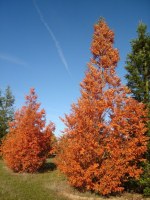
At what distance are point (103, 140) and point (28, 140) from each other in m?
11.8

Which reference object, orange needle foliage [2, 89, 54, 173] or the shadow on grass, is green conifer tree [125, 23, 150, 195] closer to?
orange needle foliage [2, 89, 54, 173]

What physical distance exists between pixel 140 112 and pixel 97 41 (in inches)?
294

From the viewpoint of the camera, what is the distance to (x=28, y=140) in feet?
86.2

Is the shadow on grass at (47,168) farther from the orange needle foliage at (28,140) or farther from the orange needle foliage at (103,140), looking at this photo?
the orange needle foliage at (103,140)

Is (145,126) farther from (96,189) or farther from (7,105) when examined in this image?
(7,105)

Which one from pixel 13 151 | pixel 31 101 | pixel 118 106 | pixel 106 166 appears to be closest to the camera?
pixel 106 166

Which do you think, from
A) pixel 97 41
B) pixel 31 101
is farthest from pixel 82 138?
pixel 31 101

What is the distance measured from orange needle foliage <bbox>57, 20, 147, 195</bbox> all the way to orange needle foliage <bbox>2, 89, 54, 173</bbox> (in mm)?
8474

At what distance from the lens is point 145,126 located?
1786 centimetres

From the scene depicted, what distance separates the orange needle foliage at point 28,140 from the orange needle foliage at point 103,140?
8474 millimetres

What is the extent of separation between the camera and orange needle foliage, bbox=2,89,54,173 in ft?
85.5

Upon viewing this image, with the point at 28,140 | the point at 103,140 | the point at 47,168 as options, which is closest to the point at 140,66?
the point at 103,140

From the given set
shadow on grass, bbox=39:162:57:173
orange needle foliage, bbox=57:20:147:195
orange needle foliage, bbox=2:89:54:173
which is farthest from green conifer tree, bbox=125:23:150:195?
shadow on grass, bbox=39:162:57:173

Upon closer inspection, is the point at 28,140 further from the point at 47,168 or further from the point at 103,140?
the point at 103,140
